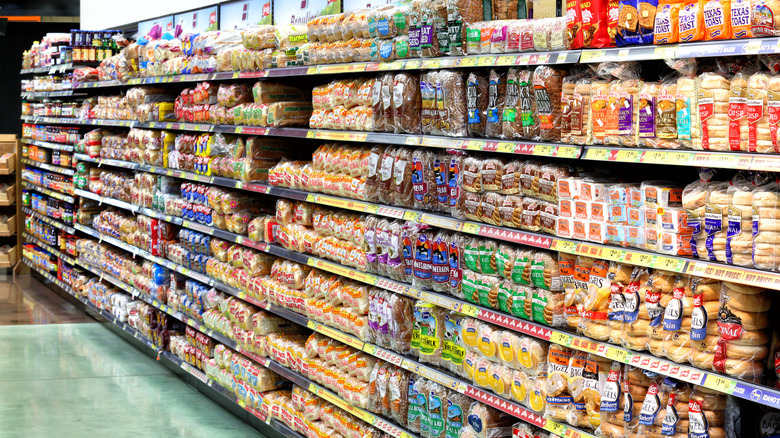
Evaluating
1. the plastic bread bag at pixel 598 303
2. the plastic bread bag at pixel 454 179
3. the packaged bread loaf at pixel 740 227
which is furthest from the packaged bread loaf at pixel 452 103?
the packaged bread loaf at pixel 740 227

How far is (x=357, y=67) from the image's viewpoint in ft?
14.0

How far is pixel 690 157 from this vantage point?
8.48 feet

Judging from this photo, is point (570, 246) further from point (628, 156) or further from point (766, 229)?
point (766, 229)

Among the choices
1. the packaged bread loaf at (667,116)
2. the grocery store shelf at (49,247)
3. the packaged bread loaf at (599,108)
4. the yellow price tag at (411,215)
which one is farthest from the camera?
the grocery store shelf at (49,247)

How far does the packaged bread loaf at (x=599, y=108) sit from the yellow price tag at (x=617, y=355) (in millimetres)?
698

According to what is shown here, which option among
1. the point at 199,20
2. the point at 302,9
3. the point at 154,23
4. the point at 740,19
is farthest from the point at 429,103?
the point at 154,23

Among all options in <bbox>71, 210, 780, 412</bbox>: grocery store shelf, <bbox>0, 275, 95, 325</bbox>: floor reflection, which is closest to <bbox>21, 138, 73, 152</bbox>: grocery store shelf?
<bbox>0, 275, 95, 325</bbox>: floor reflection

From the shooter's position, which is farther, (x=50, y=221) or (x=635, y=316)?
(x=50, y=221)

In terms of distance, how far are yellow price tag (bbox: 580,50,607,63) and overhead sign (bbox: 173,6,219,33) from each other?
568cm

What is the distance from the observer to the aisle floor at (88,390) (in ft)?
18.7

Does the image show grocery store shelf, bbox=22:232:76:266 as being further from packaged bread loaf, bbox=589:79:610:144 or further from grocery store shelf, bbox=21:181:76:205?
packaged bread loaf, bbox=589:79:610:144

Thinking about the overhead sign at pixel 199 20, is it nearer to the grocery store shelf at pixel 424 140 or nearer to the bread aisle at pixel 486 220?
the bread aisle at pixel 486 220

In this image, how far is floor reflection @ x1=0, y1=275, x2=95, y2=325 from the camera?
9023 millimetres

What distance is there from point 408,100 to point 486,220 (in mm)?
779
